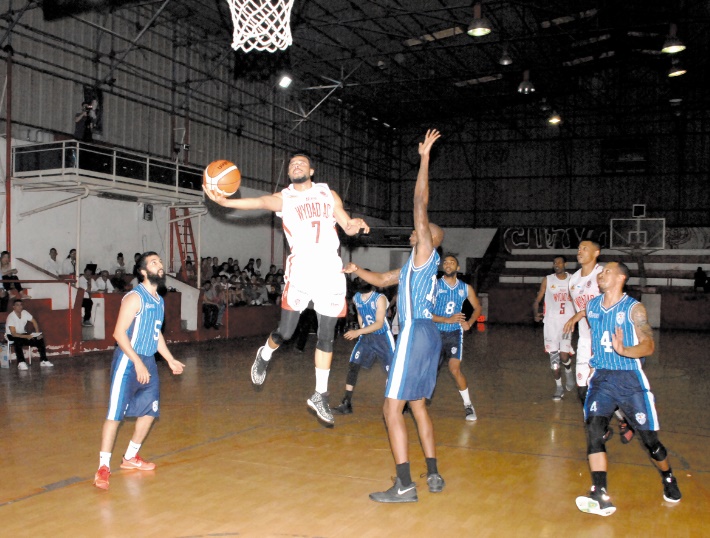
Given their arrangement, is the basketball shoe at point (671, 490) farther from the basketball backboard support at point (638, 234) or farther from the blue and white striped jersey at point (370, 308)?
the basketball backboard support at point (638, 234)

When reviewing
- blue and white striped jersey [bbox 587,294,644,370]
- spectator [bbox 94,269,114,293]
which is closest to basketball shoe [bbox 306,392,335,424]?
blue and white striped jersey [bbox 587,294,644,370]

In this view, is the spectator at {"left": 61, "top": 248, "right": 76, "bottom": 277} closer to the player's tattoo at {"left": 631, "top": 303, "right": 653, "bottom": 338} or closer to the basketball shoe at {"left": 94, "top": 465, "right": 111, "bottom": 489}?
the basketball shoe at {"left": 94, "top": 465, "right": 111, "bottom": 489}

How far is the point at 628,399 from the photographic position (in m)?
5.08

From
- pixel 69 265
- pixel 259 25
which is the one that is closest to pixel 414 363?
pixel 259 25

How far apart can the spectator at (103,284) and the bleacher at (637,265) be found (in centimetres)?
1948

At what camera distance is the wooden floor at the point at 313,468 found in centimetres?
470

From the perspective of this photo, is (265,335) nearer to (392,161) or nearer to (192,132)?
(192,132)

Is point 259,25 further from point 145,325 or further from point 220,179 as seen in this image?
point 145,325

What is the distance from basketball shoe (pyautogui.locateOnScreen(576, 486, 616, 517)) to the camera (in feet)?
16.0

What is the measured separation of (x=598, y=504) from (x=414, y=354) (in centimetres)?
168

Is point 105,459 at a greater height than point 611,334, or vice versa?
point 611,334

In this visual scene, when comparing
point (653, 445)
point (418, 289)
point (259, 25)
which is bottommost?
point (653, 445)

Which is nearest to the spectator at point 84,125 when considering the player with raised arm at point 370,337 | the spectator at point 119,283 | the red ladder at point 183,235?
the spectator at point 119,283

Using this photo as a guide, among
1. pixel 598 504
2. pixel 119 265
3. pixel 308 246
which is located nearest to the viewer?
pixel 598 504
